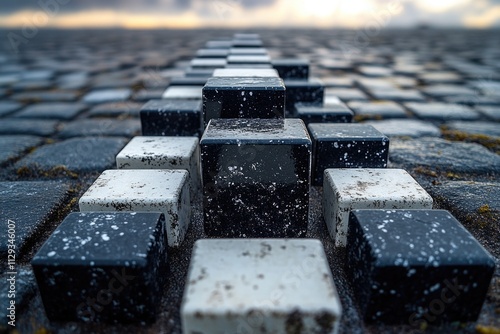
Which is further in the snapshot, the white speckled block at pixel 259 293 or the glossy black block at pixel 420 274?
the glossy black block at pixel 420 274

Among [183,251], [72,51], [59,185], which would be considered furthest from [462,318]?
[72,51]

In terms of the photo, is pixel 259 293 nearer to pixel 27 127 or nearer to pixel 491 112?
pixel 27 127

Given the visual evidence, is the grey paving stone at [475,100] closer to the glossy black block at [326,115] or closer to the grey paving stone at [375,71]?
the grey paving stone at [375,71]

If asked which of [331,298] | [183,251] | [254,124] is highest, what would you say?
[254,124]

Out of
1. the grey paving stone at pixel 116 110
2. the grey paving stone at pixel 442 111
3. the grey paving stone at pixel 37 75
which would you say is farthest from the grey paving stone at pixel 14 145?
the grey paving stone at pixel 442 111

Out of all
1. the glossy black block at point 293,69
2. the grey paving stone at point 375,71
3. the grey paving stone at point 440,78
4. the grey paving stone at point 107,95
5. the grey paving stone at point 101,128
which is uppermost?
the glossy black block at point 293,69

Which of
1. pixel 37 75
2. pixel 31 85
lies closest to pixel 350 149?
pixel 31 85

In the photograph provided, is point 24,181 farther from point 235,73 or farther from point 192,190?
point 235,73
